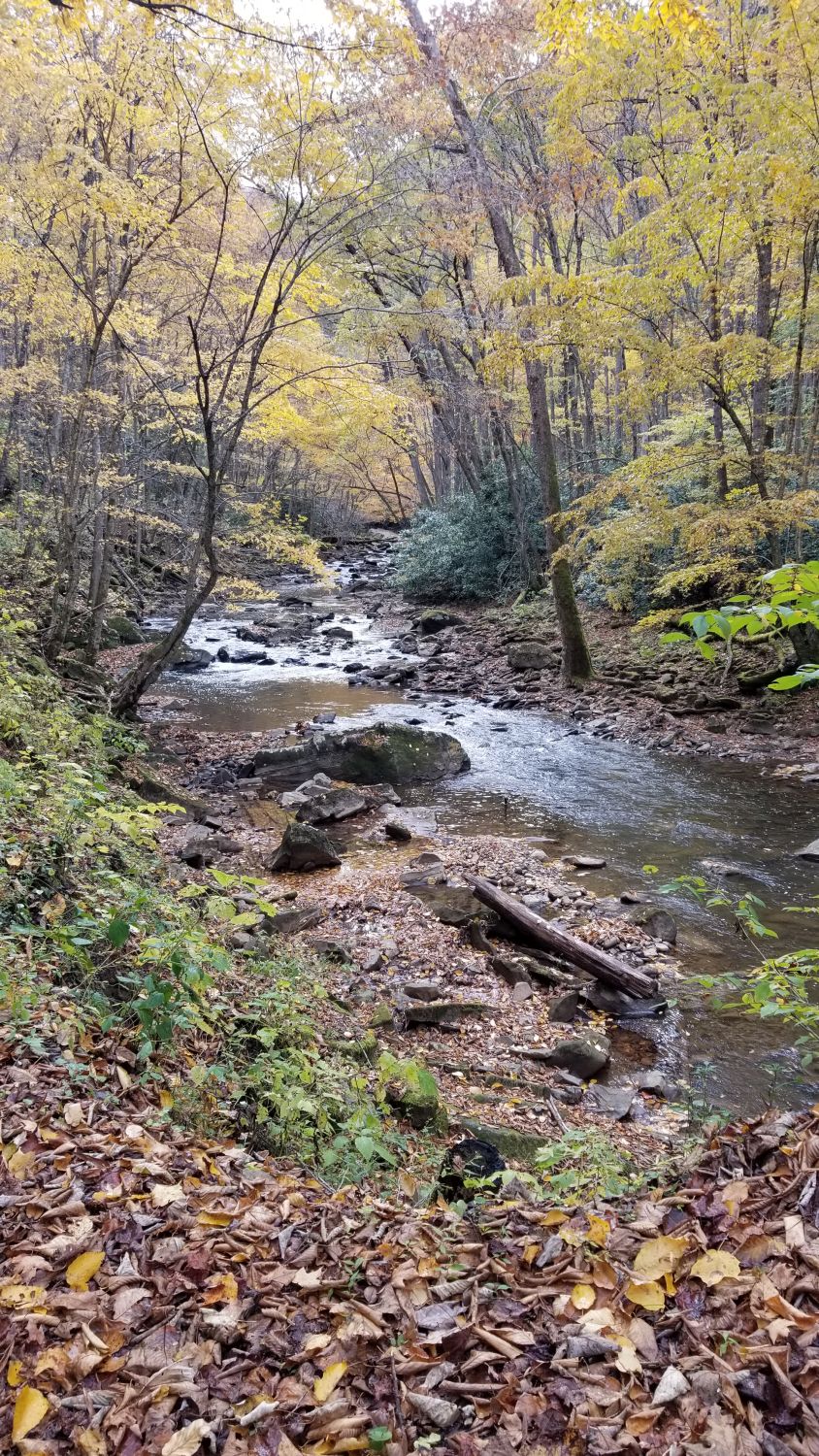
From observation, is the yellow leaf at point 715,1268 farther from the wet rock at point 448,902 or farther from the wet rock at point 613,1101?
the wet rock at point 448,902

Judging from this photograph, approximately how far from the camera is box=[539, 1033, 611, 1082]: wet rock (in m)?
4.60

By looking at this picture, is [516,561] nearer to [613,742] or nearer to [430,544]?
[430,544]

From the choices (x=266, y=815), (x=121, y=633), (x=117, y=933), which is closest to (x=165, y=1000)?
(x=117, y=933)

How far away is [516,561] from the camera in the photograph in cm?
2134

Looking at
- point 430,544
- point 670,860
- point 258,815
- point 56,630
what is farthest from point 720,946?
point 430,544

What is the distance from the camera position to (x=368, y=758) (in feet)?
34.5

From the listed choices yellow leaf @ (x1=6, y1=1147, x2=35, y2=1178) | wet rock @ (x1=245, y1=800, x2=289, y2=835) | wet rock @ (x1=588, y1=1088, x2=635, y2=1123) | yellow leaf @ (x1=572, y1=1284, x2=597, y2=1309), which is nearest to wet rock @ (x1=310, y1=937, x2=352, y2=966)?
wet rock @ (x1=588, y1=1088, x2=635, y2=1123)

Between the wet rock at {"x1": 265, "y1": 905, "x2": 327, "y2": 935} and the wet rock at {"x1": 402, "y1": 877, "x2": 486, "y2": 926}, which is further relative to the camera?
the wet rock at {"x1": 402, "y1": 877, "x2": 486, "y2": 926}

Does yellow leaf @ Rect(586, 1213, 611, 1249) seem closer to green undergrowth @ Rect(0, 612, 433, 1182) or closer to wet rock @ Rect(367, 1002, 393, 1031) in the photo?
green undergrowth @ Rect(0, 612, 433, 1182)

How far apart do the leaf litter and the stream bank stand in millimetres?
1849

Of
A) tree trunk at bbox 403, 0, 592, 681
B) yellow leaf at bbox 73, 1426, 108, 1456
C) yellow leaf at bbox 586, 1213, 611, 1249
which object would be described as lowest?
yellow leaf at bbox 586, 1213, 611, 1249

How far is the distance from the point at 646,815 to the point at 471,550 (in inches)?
584

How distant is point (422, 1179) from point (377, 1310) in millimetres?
1013

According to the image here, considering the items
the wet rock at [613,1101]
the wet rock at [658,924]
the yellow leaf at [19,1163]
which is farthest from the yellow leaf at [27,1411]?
the wet rock at [658,924]
